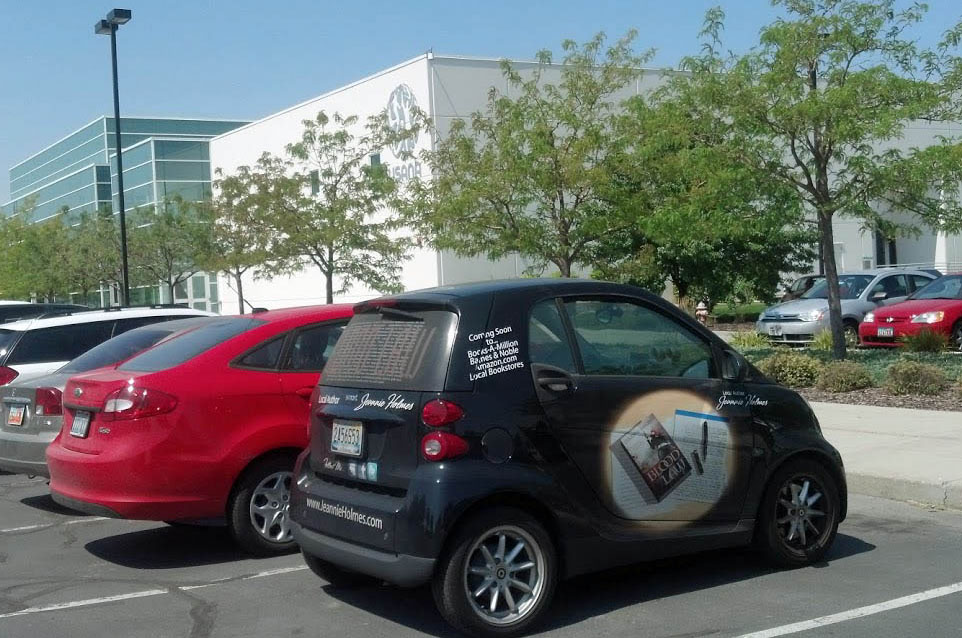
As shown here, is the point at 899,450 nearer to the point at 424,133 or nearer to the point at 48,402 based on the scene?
the point at 48,402

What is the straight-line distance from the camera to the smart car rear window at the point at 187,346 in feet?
25.2

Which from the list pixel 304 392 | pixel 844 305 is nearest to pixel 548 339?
pixel 304 392

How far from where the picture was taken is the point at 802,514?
688 cm

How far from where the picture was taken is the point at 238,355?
25.3ft

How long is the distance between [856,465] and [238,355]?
18.2ft

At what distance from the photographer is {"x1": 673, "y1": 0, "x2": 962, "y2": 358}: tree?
15.4 meters

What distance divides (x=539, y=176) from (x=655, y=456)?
12577 millimetres

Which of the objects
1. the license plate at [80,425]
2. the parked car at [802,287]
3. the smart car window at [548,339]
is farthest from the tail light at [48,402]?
the parked car at [802,287]

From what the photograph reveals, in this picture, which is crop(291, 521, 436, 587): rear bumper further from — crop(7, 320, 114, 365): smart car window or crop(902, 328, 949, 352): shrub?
crop(902, 328, 949, 352): shrub

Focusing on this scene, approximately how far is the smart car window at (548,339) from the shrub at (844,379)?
9.71 m

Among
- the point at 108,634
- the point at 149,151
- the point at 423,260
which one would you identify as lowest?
the point at 108,634

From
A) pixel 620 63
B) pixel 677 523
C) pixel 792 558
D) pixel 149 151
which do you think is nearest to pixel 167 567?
pixel 677 523

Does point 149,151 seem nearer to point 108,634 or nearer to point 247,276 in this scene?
point 247,276

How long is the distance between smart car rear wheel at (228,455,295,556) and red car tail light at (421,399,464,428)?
2304 mm
